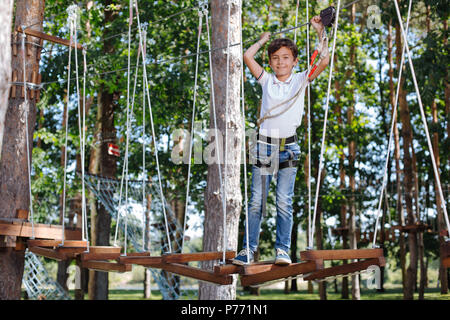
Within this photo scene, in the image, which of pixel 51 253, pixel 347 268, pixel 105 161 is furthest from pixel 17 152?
pixel 105 161

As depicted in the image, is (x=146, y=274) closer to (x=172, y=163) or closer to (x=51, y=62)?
(x=172, y=163)

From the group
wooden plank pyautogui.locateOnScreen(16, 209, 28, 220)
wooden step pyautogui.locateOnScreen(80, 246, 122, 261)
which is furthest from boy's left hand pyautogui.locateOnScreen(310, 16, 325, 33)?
wooden plank pyautogui.locateOnScreen(16, 209, 28, 220)

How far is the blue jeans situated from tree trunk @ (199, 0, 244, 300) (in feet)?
5.61

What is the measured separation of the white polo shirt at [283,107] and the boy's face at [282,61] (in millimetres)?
48

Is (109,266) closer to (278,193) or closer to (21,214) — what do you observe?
(278,193)

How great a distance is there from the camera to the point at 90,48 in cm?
873

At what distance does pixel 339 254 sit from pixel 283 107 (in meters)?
0.91

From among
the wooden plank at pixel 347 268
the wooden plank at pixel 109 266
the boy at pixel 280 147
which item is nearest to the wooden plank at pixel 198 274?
the boy at pixel 280 147

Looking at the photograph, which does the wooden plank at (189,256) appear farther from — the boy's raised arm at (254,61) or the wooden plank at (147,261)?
the boy's raised arm at (254,61)

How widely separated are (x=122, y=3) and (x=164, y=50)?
3.70 ft

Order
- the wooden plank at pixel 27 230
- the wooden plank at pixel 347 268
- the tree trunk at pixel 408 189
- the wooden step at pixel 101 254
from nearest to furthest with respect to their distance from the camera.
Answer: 1. the wooden plank at pixel 347 268
2. the wooden step at pixel 101 254
3. the wooden plank at pixel 27 230
4. the tree trunk at pixel 408 189

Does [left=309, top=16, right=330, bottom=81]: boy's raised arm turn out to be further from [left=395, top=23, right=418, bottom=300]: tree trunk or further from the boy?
[left=395, top=23, right=418, bottom=300]: tree trunk

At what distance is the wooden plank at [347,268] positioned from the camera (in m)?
2.69

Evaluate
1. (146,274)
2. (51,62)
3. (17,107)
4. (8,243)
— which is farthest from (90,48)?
(146,274)
